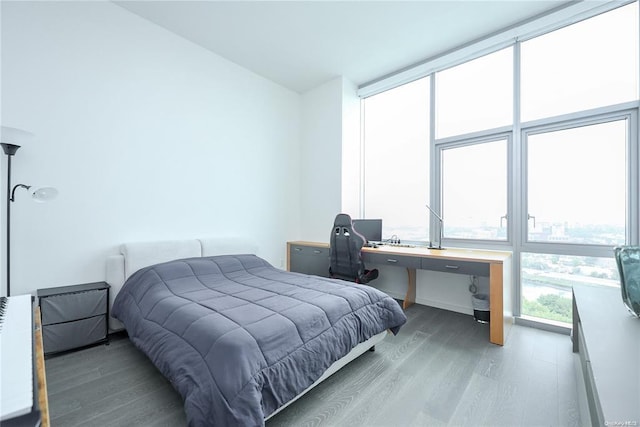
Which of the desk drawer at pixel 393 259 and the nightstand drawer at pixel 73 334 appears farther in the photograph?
the desk drawer at pixel 393 259

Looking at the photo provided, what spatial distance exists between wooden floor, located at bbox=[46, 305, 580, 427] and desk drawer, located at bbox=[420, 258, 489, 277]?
1.97ft

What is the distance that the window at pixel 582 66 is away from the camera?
2330 millimetres

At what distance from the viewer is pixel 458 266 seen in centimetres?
253

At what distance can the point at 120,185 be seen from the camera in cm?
258

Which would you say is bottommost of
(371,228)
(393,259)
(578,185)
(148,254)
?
(393,259)

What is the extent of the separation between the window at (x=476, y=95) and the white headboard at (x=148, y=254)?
3.09m

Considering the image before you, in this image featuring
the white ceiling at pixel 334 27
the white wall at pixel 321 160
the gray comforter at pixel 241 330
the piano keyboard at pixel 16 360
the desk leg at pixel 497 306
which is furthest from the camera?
the white wall at pixel 321 160

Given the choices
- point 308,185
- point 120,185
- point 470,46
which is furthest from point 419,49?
point 120,185

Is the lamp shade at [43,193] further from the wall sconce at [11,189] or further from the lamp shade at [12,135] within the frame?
the lamp shade at [12,135]

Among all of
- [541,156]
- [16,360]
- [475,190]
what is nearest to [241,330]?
[16,360]

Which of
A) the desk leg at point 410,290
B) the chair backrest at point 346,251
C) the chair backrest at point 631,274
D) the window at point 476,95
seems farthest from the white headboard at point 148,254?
the chair backrest at point 631,274

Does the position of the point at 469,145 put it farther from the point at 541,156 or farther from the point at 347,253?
the point at 347,253

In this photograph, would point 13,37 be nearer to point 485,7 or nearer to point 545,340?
point 485,7

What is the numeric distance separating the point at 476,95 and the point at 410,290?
2465 millimetres
